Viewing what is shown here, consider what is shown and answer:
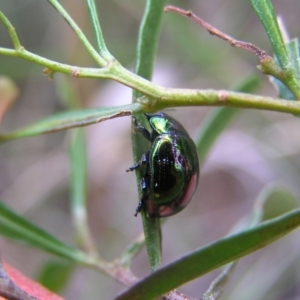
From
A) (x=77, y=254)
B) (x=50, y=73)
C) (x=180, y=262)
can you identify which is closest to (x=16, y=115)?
(x=77, y=254)

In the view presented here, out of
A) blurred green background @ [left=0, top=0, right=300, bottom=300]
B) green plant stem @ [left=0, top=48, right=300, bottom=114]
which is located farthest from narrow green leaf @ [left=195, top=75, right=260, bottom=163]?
blurred green background @ [left=0, top=0, right=300, bottom=300]

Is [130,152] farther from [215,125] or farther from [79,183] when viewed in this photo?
[215,125]

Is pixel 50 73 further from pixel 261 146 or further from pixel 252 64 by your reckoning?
pixel 252 64

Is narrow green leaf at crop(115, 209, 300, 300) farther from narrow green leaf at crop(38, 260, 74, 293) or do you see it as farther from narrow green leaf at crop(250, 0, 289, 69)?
narrow green leaf at crop(38, 260, 74, 293)

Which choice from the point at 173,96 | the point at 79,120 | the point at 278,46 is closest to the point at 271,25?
the point at 278,46

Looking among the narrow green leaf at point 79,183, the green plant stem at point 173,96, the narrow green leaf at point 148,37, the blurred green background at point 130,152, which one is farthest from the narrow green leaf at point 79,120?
the blurred green background at point 130,152
